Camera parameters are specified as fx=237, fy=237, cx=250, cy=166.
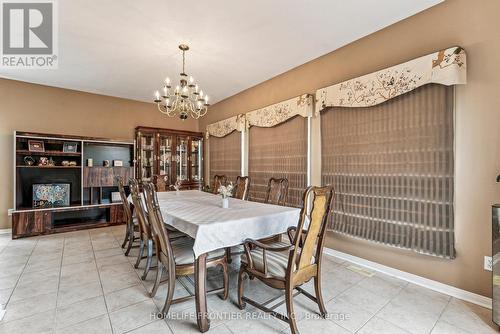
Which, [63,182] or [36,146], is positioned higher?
[36,146]

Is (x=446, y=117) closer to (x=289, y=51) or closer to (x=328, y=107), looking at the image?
(x=328, y=107)

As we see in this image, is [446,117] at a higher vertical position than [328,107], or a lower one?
lower

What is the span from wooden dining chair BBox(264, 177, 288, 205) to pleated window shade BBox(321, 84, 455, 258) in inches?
26.0

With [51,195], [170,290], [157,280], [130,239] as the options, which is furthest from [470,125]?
[51,195]

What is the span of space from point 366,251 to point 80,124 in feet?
19.0

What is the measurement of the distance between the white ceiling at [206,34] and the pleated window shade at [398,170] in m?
0.96

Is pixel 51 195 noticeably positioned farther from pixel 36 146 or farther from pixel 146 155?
pixel 146 155

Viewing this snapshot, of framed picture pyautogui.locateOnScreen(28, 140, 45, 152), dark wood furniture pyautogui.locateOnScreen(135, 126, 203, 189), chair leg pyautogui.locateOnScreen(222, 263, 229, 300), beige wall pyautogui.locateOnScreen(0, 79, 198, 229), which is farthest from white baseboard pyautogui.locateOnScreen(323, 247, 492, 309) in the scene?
framed picture pyautogui.locateOnScreen(28, 140, 45, 152)

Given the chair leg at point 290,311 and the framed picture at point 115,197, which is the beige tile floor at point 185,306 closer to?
the chair leg at point 290,311

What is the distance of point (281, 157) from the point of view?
412 centimetres

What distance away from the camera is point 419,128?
247 centimetres

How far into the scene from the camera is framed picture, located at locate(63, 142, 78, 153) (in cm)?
461

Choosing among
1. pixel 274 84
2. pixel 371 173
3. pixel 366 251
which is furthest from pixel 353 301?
pixel 274 84

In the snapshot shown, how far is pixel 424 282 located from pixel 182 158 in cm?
525
